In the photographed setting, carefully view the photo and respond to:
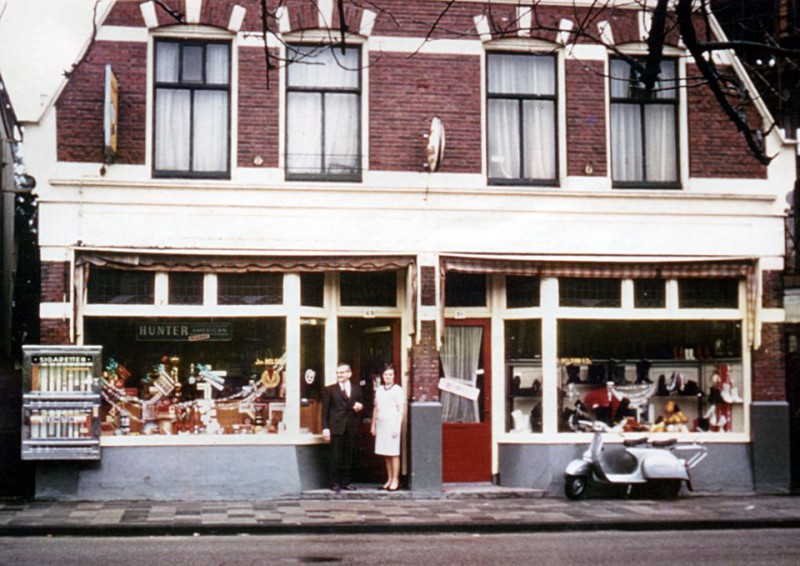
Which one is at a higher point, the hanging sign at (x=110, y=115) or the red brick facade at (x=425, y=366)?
the hanging sign at (x=110, y=115)

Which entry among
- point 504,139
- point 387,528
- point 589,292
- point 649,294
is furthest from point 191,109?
point 649,294

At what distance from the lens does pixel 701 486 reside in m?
17.7

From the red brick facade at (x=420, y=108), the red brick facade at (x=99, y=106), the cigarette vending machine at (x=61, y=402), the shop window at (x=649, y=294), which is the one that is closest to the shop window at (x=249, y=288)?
the cigarette vending machine at (x=61, y=402)

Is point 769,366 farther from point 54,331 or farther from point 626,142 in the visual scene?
point 54,331

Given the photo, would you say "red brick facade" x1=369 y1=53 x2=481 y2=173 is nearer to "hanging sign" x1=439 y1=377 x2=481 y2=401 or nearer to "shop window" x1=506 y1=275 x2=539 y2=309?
"shop window" x1=506 y1=275 x2=539 y2=309

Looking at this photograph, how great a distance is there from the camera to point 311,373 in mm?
17266

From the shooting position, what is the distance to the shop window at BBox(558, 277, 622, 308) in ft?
57.9

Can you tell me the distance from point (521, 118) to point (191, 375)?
6.24 metres

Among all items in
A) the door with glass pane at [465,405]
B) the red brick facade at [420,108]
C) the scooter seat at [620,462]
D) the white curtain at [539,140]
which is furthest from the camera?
the white curtain at [539,140]

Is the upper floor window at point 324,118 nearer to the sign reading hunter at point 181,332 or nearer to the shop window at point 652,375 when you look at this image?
the sign reading hunter at point 181,332

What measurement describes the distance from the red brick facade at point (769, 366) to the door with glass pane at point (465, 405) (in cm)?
409

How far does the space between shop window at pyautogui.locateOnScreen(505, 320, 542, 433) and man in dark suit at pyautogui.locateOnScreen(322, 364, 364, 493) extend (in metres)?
2.42

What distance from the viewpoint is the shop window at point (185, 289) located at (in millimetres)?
16625

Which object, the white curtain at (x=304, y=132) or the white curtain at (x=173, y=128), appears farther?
the white curtain at (x=304, y=132)
